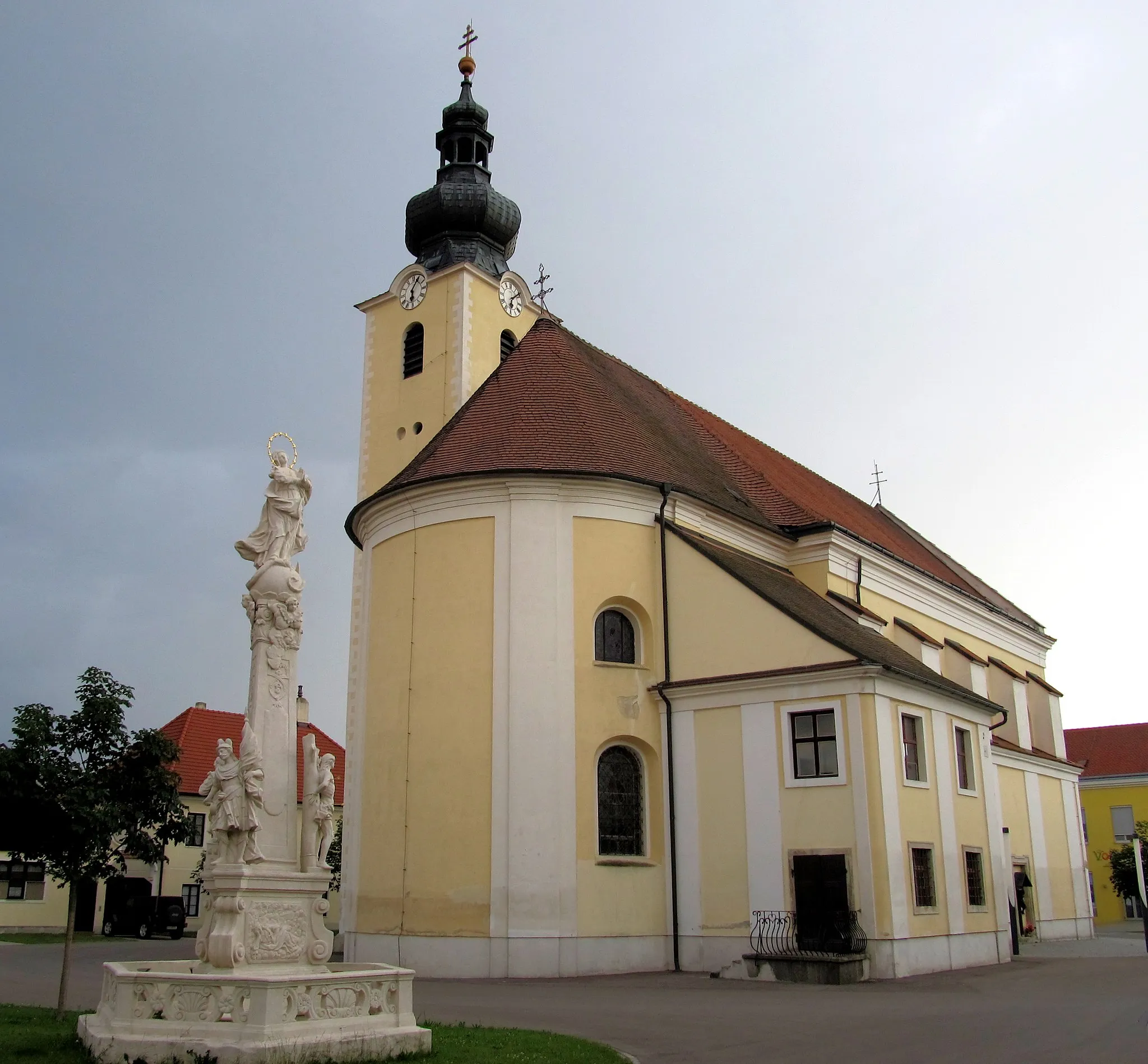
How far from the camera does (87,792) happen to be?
11.9 m

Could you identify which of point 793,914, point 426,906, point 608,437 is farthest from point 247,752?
point 608,437

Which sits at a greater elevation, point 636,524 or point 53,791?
point 636,524

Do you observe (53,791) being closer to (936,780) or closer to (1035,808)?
(936,780)

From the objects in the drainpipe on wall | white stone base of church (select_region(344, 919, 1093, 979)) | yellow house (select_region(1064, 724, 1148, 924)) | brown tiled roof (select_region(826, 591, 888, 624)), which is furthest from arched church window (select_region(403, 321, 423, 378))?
yellow house (select_region(1064, 724, 1148, 924))

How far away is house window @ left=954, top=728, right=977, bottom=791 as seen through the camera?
2188 cm

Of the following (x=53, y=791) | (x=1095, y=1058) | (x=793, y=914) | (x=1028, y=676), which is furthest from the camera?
(x=1028, y=676)

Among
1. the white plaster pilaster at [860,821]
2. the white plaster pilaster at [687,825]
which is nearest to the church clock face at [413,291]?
the white plaster pilaster at [687,825]

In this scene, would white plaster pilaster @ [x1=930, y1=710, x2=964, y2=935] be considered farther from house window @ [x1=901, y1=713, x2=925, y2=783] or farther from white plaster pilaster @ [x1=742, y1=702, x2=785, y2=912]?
white plaster pilaster @ [x1=742, y1=702, x2=785, y2=912]

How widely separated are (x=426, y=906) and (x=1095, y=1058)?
11.6m

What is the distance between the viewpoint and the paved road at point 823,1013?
410 inches

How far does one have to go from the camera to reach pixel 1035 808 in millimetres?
30078

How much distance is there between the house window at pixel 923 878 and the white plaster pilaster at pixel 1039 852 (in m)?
11.4

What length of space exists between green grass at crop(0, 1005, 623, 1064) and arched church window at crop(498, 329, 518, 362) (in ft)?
79.5

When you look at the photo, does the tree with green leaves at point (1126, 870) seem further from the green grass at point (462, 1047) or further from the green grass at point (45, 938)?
the green grass at point (462, 1047)
